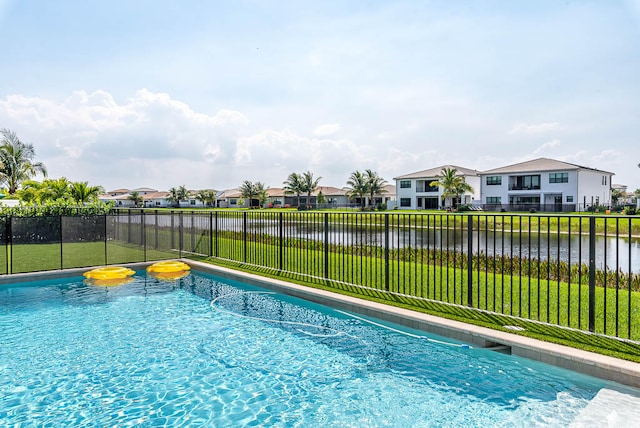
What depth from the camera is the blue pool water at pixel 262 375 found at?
4.43m

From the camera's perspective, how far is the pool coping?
4.66 metres

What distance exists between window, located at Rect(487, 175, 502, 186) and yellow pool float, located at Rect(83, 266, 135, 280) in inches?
2069

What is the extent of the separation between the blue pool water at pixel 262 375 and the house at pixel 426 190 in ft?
182

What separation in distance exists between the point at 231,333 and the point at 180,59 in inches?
405

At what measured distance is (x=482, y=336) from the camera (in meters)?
5.78

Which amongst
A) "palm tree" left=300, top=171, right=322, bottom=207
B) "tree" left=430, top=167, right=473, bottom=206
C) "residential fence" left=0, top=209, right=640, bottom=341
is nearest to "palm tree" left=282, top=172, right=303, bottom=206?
"palm tree" left=300, top=171, right=322, bottom=207

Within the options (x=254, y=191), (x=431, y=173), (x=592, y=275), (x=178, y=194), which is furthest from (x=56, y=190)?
(x=178, y=194)

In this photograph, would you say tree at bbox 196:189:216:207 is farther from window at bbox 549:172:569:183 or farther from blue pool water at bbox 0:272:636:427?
blue pool water at bbox 0:272:636:427

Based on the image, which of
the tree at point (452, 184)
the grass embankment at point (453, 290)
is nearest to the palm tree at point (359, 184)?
the tree at point (452, 184)

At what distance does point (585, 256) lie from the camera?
17750 millimetres

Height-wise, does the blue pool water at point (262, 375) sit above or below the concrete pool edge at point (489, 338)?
below

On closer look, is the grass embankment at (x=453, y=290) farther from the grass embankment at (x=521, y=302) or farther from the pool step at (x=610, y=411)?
the pool step at (x=610, y=411)

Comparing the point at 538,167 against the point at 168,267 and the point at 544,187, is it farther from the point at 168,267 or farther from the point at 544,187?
the point at 168,267

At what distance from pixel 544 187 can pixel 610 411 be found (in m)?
53.6
